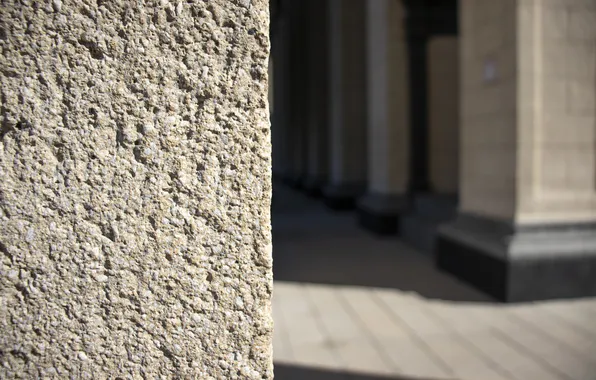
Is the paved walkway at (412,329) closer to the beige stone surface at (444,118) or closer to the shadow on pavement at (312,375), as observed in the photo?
the shadow on pavement at (312,375)

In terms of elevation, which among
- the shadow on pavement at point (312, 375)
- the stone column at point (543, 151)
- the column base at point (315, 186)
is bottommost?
the column base at point (315, 186)

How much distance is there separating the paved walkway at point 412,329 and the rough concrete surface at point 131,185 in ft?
7.56

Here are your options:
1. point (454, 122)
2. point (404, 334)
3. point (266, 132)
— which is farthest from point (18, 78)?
point (454, 122)

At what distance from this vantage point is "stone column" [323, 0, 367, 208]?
11.5 m

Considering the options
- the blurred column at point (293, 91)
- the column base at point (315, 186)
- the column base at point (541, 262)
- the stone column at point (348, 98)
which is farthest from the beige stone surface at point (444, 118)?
the blurred column at point (293, 91)

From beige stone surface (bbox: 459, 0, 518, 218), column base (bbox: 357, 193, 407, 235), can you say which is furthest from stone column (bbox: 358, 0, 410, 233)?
beige stone surface (bbox: 459, 0, 518, 218)

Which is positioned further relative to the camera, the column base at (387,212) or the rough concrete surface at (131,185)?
the column base at (387,212)

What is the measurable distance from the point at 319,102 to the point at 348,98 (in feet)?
11.0

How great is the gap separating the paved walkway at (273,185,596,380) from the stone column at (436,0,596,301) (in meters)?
0.29

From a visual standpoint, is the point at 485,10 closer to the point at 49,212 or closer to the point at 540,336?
the point at 540,336

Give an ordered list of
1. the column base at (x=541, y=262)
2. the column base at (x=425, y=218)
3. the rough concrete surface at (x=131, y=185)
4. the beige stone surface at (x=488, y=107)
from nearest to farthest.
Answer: the rough concrete surface at (x=131, y=185)
the column base at (x=541, y=262)
the beige stone surface at (x=488, y=107)
the column base at (x=425, y=218)

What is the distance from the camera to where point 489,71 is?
4828 millimetres

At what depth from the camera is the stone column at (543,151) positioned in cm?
442

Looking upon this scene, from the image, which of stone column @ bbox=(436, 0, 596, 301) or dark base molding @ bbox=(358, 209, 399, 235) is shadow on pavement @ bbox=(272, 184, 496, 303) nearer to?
dark base molding @ bbox=(358, 209, 399, 235)
